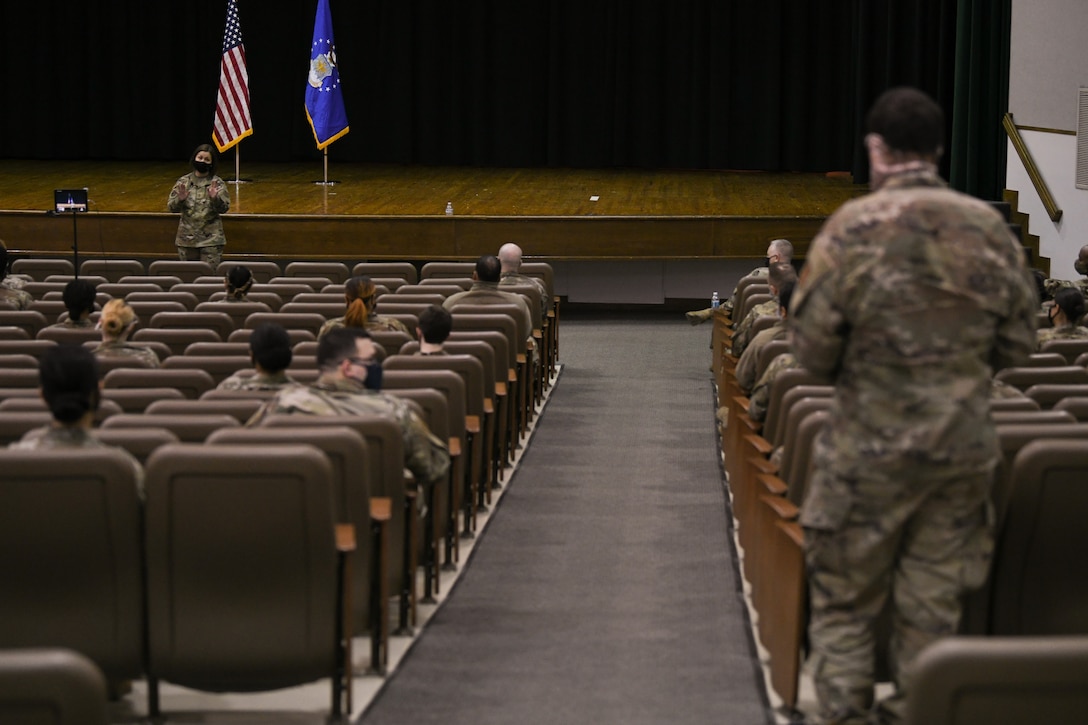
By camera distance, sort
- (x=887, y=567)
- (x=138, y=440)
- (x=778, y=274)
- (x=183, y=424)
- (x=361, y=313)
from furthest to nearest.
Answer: (x=778, y=274) → (x=361, y=313) → (x=183, y=424) → (x=138, y=440) → (x=887, y=567)

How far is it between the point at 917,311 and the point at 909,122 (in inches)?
15.0

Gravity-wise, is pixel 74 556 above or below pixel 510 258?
below

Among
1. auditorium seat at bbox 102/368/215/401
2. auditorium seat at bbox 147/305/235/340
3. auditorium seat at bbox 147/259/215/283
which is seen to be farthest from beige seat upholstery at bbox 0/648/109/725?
auditorium seat at bbox 147/259/215/283

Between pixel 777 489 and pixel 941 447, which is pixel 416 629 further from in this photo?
pixel 941 447

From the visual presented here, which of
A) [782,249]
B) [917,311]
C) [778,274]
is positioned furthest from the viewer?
[782,249]

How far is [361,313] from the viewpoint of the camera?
662 cm

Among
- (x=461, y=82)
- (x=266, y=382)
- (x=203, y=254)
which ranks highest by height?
(x=461, y=82)

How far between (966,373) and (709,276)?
33.8 ft

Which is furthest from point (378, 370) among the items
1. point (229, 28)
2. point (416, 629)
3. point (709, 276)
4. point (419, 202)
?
point (229, 28)

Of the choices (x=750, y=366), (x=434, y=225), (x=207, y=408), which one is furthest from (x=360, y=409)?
(x=434, y=225)

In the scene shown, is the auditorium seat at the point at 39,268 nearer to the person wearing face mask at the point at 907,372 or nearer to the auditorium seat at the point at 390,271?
the auditorium seat at the point at 390,271

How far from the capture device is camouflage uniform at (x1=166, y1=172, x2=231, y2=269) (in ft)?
38.3

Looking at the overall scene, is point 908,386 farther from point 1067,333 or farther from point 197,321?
point 197,321

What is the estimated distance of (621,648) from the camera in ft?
15.0
